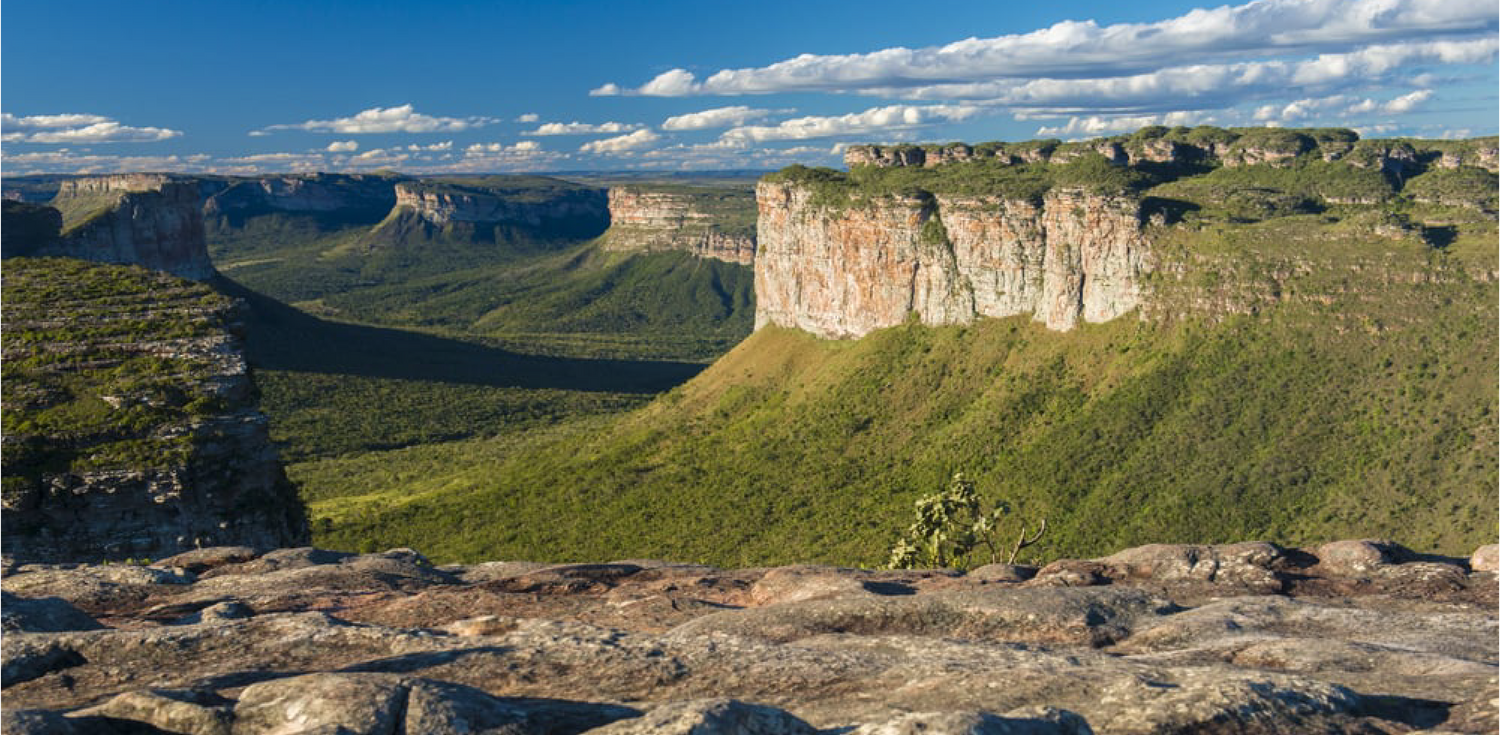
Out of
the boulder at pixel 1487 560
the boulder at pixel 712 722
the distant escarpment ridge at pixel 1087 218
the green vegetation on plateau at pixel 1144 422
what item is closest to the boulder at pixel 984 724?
the boulder at pixel 712 722

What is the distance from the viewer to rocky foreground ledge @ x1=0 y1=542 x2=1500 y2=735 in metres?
14.8

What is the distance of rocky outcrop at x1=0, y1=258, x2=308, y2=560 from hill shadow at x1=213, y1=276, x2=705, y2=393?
319 ft

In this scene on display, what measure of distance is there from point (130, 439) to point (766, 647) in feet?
107

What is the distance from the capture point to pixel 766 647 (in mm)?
19734

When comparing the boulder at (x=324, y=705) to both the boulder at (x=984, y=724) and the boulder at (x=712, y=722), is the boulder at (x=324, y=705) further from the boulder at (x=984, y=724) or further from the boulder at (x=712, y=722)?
the boulder at (x=984, y=724)

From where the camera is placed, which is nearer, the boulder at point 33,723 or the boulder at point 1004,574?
the boulder at point 33,723

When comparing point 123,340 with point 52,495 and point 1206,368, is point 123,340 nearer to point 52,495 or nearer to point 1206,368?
point 52,495

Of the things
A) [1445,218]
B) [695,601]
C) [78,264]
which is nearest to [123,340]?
[78,264]

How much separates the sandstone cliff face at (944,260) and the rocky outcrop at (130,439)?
6693 centimetres

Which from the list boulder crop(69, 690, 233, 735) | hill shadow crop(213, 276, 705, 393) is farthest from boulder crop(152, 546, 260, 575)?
hill shadow crop(213, 276, 705, 393)

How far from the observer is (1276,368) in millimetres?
73500

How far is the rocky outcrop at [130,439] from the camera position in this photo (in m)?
38.4

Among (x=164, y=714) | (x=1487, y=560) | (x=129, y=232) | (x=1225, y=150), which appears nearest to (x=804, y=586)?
(x=164, y=714)

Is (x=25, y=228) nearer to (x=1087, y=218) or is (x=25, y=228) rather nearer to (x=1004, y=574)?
(x=1087, y=218)
